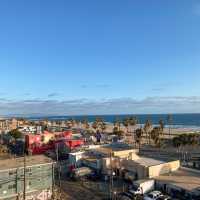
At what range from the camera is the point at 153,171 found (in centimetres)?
3822

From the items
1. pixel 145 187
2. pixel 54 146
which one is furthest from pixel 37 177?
pixel 54 146

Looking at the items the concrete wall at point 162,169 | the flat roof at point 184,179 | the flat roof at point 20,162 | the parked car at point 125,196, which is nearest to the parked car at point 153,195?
the parked car at point 125,196

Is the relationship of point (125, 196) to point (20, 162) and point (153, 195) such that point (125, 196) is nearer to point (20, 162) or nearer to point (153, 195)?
point (153, 195)

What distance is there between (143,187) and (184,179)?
5784 mm

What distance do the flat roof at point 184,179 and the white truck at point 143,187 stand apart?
52.1 inches

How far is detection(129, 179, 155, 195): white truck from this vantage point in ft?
110

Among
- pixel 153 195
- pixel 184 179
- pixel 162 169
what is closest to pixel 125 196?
pixel 153 195

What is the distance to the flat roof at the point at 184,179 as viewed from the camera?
32.9m

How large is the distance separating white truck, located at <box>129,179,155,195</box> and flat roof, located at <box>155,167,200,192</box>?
1324mm

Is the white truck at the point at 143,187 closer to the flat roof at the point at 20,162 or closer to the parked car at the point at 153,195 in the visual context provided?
the parked car at the point at 153,195

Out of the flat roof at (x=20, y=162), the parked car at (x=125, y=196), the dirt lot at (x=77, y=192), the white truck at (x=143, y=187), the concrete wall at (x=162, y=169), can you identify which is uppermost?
the flat roof at (x=20, y=162)

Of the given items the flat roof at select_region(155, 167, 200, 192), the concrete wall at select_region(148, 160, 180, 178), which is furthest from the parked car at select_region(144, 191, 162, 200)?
the concrete wall at select_region(148, 160, 180, 178)

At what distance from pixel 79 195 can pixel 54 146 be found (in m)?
30.8

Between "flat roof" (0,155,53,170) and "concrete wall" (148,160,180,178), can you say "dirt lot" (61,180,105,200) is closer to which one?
"flat roof" (0,155,53,170)
